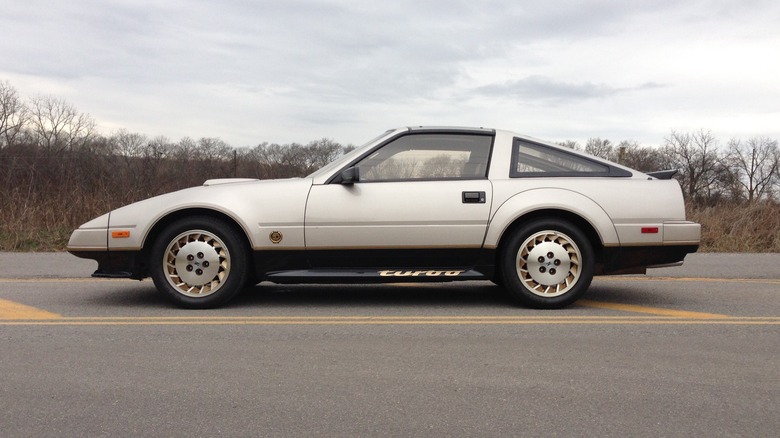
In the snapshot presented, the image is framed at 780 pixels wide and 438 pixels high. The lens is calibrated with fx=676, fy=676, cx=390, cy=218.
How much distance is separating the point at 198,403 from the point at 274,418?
1.46ft

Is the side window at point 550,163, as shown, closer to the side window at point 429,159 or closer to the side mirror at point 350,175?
the side window at point 429,159

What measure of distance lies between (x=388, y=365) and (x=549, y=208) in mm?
Answer: 2359

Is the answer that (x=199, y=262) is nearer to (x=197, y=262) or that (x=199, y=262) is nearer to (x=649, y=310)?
(x=197, y=262)

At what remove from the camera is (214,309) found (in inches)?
223

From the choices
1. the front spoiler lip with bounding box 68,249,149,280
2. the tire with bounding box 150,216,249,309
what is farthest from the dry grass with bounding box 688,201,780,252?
the front spoiler lip with bounding box 68,249,149,280

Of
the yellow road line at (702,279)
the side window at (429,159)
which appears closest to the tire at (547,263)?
the side window at (429,159)

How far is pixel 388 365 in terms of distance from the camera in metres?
3.98

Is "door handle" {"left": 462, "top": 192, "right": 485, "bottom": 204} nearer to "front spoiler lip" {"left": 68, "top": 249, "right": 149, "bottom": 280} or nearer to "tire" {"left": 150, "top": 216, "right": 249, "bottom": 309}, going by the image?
"tire" {"left": 150, "top": 216, "right": 249, "bottom": 309}

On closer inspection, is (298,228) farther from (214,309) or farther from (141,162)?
(141,162)

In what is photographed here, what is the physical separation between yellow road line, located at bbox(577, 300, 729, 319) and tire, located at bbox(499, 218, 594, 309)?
0.38 meters

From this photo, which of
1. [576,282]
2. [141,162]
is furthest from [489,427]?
[141,162]

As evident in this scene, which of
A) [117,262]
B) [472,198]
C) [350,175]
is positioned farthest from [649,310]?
[117,262]

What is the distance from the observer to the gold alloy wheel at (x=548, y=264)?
566cm

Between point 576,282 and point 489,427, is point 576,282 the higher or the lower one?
the higher one
